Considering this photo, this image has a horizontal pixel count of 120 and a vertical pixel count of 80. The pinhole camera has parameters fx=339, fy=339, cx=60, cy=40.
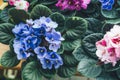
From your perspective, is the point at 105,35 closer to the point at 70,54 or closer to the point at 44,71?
the point at 70,54

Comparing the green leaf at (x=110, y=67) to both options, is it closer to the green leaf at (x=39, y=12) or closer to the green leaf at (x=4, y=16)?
the green leaf at (x=39, y=12)

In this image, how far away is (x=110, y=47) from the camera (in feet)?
4.05

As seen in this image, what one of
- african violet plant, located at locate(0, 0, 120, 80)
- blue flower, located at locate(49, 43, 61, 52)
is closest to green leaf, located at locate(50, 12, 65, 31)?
african violet plant, located at locate(0, 0, 120, 80)

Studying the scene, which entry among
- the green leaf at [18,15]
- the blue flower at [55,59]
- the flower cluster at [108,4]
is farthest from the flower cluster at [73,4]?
the blue flower at [55,59]

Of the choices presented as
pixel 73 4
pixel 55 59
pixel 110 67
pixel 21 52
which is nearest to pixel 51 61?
pixel 55 59

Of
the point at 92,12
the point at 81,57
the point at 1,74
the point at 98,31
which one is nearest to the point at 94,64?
the point at 81,57

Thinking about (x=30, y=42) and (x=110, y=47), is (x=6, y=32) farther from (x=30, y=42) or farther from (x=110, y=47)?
(x=110, y=47)

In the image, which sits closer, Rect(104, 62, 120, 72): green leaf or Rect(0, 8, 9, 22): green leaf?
Rect(104, 62, 120, 72): green leaf

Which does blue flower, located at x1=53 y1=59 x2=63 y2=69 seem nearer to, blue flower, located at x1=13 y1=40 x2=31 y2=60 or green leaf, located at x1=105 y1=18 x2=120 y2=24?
blue flower, located at x1=13 y1=40 x2=31 y2=60

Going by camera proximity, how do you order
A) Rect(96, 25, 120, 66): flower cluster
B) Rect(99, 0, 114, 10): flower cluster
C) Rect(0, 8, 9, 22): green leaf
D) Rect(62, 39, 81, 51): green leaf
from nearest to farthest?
Rect(96, 25, 120, 66): flower cluster
Rect(62, 39, 81, 51): green leaf
Rect(99, 0, 114, 10): flower cluster
Rect(0, 8, 9, 22): green leaf

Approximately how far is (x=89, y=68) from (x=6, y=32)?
37 centimetres

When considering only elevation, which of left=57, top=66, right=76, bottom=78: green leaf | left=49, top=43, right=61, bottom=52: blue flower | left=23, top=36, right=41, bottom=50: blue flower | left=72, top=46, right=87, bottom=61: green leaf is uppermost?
left=23, top=36, right=41, bottom=50: blue flower

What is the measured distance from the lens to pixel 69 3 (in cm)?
148

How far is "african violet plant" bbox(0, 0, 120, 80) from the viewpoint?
1.26 m
